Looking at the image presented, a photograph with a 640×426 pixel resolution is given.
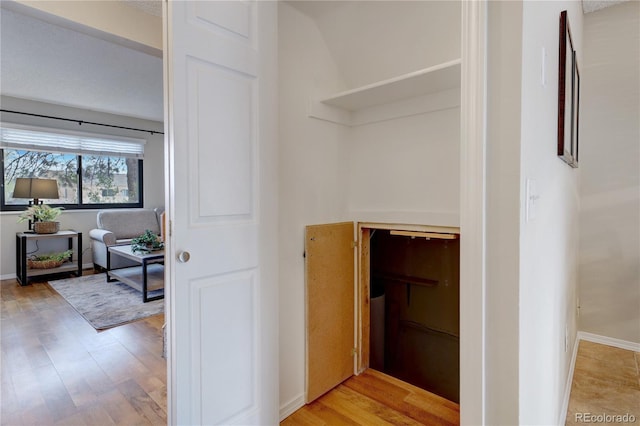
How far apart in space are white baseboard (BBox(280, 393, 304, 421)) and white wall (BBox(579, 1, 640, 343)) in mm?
2499

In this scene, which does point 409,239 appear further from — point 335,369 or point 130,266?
point 130,266

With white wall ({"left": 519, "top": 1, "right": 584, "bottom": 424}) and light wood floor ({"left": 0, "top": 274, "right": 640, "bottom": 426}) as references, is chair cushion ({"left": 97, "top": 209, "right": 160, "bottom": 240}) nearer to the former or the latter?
light wood floor ({"left": 0, "top": 274, "right": 640, "bottom": 426})

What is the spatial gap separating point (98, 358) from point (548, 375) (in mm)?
2867

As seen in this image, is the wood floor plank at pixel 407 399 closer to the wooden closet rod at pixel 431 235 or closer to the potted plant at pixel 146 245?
the wooden closet rod at pixel 431 235

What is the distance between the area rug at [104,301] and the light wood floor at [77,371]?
4.9 inches

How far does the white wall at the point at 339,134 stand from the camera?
186 cm

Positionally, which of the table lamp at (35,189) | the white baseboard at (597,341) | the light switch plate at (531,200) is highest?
the table lamp at (35,189)

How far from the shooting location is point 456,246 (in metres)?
2.50

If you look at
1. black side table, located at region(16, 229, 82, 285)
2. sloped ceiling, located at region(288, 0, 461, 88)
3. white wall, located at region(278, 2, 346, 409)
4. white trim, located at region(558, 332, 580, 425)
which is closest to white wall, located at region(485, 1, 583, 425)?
sloped ceiling, located at region(288, 0, 461, 88)

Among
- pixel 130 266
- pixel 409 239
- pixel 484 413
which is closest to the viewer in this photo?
pixel 484 413

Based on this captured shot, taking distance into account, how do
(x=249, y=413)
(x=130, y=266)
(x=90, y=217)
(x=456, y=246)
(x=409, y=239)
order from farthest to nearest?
(x=90, y=217)
(x=130, y=266)
(x=409, y=239)
(x=456, y=246)
(x=249, y=413)

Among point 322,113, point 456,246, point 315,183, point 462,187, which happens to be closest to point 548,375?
point 462,187

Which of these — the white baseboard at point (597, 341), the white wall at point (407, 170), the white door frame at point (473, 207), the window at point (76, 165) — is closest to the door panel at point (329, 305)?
the white wall at point (407, 170)
